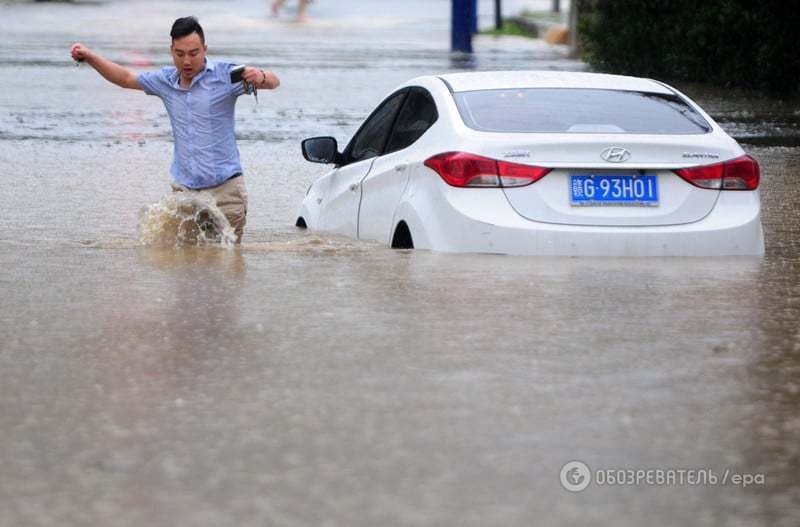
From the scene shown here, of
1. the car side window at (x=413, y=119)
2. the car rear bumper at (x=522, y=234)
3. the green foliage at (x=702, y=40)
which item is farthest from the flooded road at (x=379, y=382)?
the green foliage at (x=702, y=40)

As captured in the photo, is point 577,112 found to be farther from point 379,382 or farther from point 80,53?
point 379,382

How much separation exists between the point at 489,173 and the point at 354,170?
73.2 inches

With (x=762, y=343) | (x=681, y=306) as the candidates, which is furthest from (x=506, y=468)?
(x=681, y=306)

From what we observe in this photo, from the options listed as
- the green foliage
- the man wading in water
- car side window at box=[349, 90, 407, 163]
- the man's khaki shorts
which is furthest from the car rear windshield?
the green foliage

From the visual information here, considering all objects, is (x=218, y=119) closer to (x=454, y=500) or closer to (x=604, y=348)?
(x=604, y=348)

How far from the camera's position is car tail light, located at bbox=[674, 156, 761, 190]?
8.98m

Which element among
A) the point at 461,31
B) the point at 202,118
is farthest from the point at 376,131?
the point at 461,31

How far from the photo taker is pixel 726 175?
29.8ft

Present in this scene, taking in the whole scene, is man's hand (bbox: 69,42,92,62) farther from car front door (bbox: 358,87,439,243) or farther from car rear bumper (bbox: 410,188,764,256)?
car rear bumper (bbox: 410,188,764,256)

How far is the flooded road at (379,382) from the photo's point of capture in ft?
16.1

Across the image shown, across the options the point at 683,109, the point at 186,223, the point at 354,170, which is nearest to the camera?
the point at 683,109

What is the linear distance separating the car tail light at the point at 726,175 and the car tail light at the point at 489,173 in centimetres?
75

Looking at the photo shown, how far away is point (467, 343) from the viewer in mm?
7047

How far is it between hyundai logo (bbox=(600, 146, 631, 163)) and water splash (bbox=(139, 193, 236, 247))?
8.28ft
